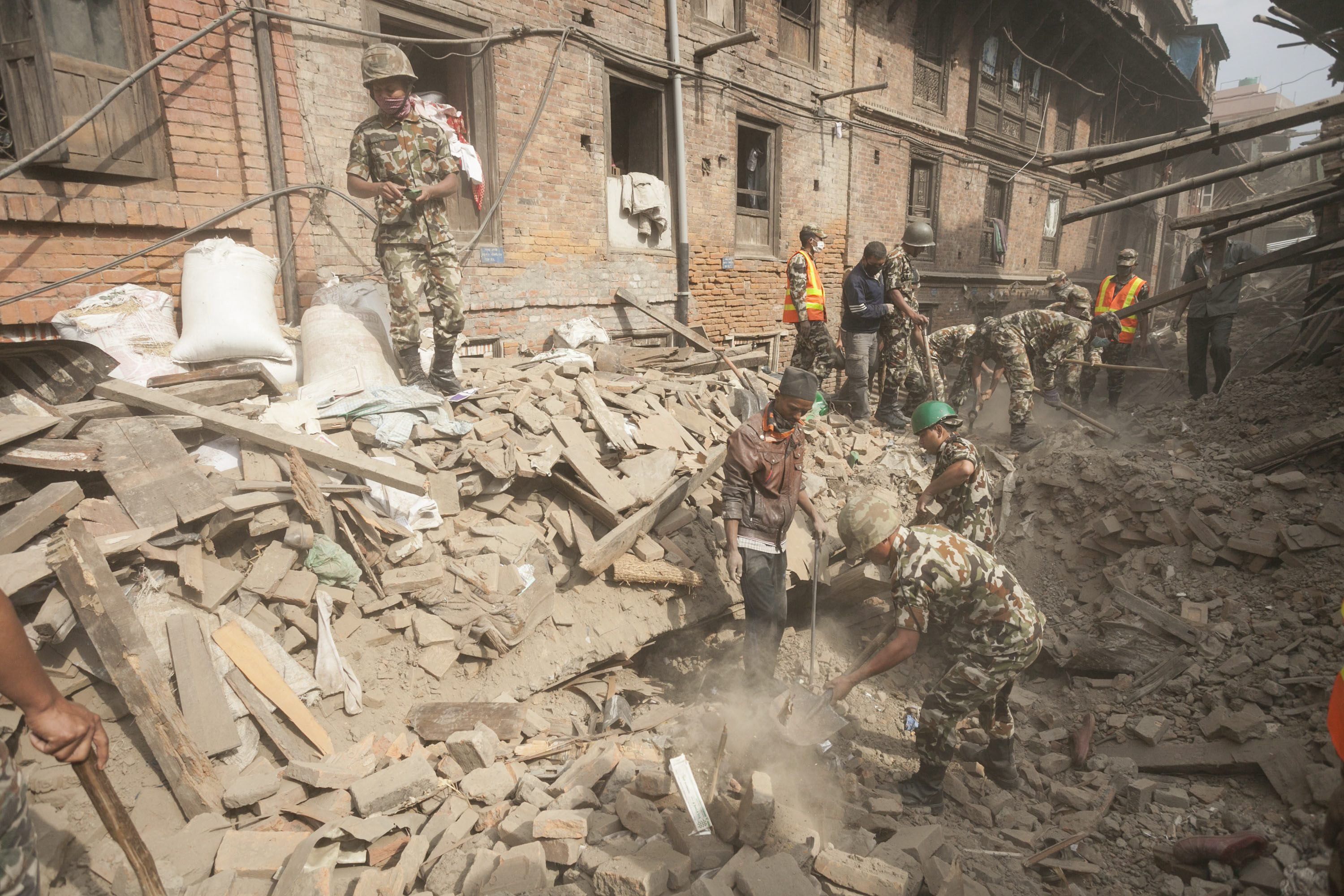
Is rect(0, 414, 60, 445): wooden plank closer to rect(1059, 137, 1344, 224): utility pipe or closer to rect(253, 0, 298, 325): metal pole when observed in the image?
rect(253, 0, 298, 325): metal pole

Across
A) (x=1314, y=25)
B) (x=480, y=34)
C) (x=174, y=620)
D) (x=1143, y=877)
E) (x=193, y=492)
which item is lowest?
(x=1143, y=877)

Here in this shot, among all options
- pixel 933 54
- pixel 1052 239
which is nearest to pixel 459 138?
pixel 933 54

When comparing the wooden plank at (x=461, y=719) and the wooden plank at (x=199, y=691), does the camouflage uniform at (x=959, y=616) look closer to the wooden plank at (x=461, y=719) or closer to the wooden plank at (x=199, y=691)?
the wooden plank at (x=461, y=719)

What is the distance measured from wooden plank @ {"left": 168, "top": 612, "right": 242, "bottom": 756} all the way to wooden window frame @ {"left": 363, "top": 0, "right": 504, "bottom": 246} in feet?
17.5

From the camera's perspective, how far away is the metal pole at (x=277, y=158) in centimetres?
568

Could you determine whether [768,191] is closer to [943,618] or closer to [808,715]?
[943,618]

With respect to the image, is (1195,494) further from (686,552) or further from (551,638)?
(551,638)

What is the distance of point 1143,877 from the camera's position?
3.34 metres

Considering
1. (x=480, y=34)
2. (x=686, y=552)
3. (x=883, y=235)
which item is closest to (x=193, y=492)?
(x=686, y=552)

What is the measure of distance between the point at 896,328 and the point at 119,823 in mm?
7835

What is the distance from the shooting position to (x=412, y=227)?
5.29 metres

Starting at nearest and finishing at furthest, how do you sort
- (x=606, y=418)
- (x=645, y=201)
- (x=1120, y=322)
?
(x=606, y=418), (x=645, y=201), (x=1120, y=322)

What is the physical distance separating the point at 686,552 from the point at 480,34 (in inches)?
249

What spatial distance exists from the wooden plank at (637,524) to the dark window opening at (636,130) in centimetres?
566
